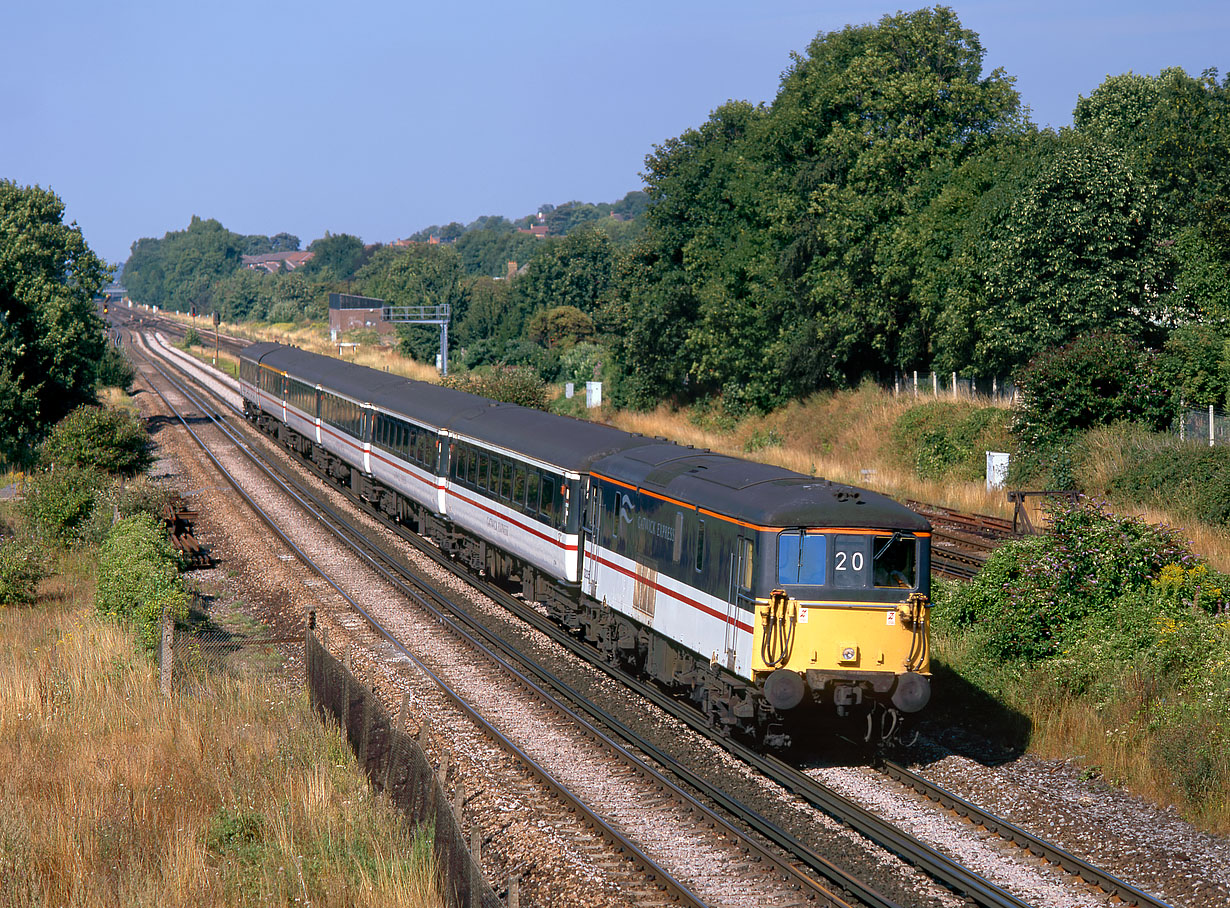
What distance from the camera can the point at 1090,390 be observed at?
29703 millimetres

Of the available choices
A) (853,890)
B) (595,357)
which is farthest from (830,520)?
(595,357)

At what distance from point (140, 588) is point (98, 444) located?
1611 centimetres

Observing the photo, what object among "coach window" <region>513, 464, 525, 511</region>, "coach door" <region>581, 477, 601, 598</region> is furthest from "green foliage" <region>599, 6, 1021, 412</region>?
"coach door" <region>581, 477, 601, 598</region>

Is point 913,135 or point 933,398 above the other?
point 913,135

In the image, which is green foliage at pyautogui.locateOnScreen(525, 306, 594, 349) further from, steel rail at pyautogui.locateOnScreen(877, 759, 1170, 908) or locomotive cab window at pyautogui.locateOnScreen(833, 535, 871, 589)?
steel rail at pyautogui.locateOnScreen(877, 759, 1170, 908)

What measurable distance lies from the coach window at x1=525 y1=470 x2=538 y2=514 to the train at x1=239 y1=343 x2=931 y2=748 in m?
0.05

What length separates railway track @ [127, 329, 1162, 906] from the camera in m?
10.1

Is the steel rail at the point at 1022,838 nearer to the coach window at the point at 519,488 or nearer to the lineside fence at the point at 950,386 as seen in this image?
the coach window at the point at 519,488

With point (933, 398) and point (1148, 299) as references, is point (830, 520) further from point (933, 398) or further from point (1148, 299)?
point (933, 398)

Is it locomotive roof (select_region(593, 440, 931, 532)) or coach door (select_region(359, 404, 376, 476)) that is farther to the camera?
coach door (select_region(359, 404, 376, 476))

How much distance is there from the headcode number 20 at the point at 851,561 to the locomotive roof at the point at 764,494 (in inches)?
12.2

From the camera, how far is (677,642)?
1472 cm

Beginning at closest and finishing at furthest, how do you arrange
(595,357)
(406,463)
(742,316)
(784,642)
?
1. (784,642)
2. (406,463)
3. (742,316)
4. (595,357)

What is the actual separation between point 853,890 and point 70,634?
12761 millimetres
